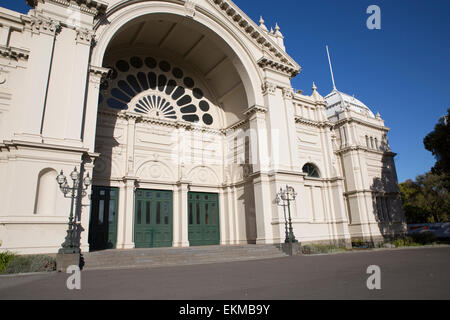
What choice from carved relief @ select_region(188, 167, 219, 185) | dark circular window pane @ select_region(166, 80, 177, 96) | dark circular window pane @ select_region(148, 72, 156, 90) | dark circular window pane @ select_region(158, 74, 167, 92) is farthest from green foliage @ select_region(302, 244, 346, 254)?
dark circular window pane @ select_region(148, 72, 156, 90)

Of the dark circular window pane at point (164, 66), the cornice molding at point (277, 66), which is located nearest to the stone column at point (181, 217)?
the dark circular window pane at point (164, 66)

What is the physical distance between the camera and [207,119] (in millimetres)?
23734

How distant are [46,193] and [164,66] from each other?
45.9ft

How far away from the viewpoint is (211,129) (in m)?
23.1

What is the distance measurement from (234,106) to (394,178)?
741 inches

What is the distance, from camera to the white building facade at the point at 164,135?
13.3 meters

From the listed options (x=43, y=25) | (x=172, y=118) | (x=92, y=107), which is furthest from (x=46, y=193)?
(x=172, y=118)

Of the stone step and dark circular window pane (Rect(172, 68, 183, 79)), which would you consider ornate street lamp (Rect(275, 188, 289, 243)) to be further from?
dark circular window pane (Rect(172, 68, 183, 79))

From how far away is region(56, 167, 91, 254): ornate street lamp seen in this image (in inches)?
451

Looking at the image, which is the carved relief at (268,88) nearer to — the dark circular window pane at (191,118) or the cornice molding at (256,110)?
the cornice molding at (256,110)

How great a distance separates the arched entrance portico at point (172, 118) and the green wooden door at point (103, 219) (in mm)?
304

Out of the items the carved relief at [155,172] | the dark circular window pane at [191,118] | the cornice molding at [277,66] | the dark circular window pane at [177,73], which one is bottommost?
the carved relief at [155,172]

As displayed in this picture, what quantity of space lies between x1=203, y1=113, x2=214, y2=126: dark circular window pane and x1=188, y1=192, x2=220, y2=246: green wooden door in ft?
18.9

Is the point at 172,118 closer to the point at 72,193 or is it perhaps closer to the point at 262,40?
the point at 262,40
